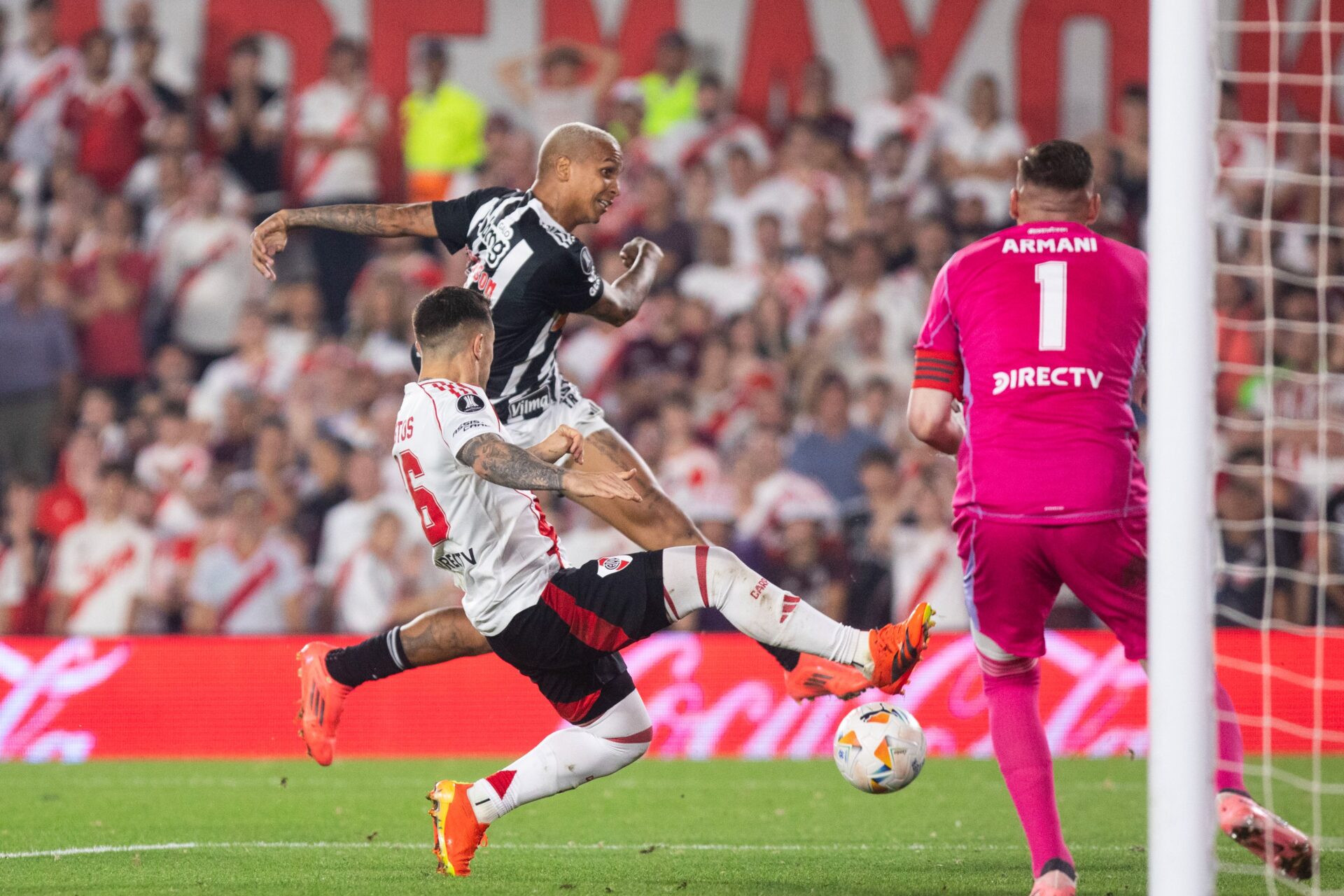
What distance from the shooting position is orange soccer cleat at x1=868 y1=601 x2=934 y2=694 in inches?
207

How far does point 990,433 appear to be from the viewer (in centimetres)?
488

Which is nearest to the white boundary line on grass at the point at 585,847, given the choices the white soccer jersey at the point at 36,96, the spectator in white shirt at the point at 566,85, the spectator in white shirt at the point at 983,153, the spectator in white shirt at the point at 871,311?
the spectator in white shirt at the point at 871,311

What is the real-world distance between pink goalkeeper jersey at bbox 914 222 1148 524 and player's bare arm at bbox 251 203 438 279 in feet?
7.35

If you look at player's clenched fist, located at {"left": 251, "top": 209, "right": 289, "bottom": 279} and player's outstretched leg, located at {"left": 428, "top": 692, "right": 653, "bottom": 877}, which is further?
player's clenched fist, located at {"left": 251, "top": 209, "right": 289, "bottom": 279}

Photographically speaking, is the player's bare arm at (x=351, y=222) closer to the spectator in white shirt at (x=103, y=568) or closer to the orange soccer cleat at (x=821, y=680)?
the orange soccer cleat at (x=821, y=680)

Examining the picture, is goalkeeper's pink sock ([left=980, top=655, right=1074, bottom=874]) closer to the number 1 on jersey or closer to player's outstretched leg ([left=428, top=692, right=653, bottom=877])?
the number 1 on jersey

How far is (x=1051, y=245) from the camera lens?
4871 millimetres

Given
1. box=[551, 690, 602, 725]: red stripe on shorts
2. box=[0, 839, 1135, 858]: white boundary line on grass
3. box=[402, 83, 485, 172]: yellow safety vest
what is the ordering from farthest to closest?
1. box=[402, 83, 485, 172]: yellow safety vest
2. box=[0, 839, 1135, 858]: white boundary line on grass
3. box=[551, 690, 602, 725]: red stripe on shorts

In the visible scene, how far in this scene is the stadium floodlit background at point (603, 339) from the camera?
10.3m

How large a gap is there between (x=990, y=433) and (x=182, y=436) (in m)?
8.78

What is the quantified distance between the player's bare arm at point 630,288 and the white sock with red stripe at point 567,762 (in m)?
1.61

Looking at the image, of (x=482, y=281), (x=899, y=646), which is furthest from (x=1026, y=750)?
(x=482, y=281)

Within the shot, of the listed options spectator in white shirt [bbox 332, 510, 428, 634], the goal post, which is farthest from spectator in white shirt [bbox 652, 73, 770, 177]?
the goal post

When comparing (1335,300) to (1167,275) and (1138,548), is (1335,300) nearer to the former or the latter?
(1138,548)
